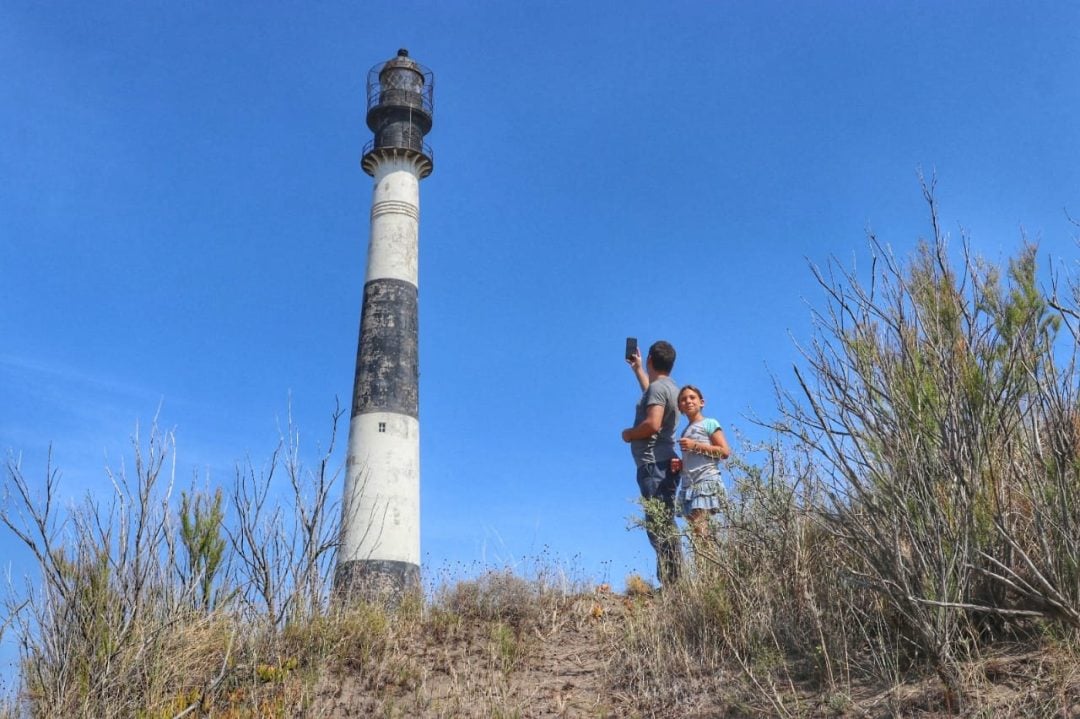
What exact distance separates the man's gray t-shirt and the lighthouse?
4465 mm

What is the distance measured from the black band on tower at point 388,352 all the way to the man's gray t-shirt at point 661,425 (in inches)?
241

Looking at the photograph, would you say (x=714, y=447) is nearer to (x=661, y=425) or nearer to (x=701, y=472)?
(x=701, y=472)

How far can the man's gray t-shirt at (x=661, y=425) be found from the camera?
8.26 metres

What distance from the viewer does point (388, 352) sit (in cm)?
1400

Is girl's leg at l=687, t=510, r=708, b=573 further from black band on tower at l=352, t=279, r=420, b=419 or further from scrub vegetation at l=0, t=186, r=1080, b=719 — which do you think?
black band on tower at l=352, t=279, r=420, b=419

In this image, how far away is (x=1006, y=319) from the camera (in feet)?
25.5

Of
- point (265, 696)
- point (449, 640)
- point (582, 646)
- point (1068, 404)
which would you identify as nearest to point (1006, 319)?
point (1068, 404)

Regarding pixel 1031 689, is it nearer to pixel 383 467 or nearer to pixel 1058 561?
pixel 1058 561

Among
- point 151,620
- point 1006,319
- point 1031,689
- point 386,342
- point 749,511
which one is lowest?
point 1031,689

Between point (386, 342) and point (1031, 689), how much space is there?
10.7 m

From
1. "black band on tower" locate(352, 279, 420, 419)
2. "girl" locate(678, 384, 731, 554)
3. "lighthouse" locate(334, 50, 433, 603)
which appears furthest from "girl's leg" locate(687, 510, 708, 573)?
"black band on tower" locate(352, 279, 420, 419)

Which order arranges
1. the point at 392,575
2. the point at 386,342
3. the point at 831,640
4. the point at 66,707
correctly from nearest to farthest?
the point at 831,640
the point at 66,707
the point at 392,575
the point at 386,342

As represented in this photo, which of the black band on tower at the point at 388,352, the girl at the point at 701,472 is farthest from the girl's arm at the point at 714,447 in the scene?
the black band on tower at the point at 388,352

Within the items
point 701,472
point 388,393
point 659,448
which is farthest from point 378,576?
point 701,472
